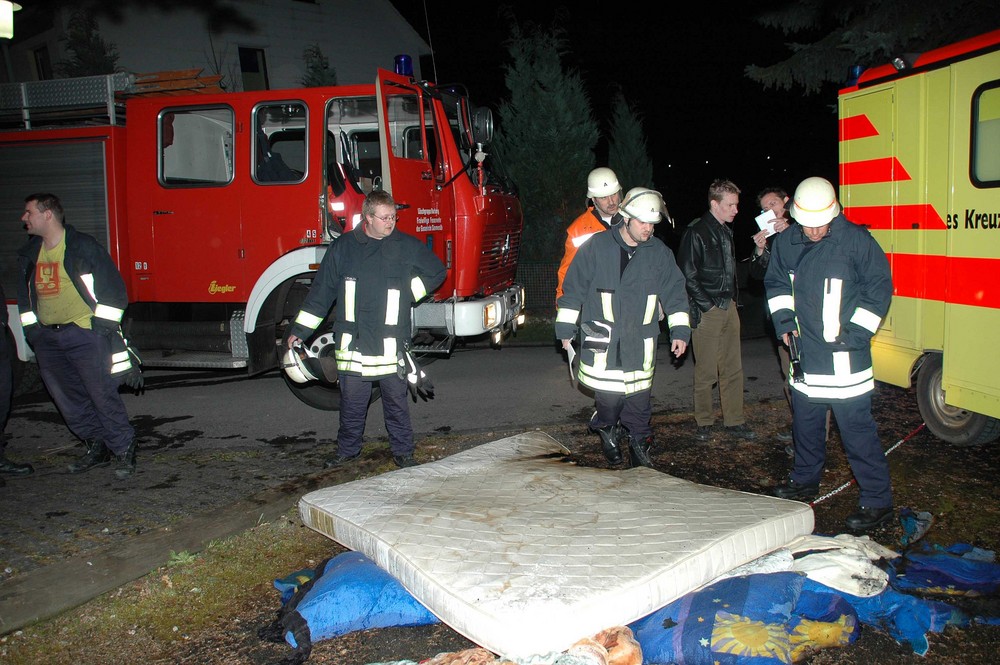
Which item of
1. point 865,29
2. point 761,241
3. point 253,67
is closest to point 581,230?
point 761,241

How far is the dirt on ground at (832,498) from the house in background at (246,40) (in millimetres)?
14550

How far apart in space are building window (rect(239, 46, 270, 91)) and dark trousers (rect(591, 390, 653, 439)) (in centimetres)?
1850

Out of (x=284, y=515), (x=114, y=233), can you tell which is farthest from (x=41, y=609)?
(x=114, y=233)

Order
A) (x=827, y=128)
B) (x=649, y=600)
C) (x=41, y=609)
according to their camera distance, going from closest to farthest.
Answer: (x=649, y=600) < (x=41, y=609) < (x=827, y=128)

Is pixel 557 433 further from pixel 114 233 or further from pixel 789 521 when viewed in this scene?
pixel 114 233

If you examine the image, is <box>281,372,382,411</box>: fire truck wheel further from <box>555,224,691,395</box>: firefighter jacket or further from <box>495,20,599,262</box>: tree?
<box>495,20,599,262</box>: tree

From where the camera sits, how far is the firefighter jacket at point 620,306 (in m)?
5.05

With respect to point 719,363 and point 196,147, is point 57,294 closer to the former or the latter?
point 196,147

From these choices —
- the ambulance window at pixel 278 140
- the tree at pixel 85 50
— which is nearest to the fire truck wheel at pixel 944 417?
the ambulance window at pixel 278 140

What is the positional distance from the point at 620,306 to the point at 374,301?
1.65 m

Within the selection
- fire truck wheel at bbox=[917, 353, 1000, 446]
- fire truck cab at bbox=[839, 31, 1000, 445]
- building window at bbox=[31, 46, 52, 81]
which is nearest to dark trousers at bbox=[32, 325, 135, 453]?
fire truck cab at bbox=[839, 31, 1000, 445]

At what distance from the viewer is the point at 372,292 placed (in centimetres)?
521

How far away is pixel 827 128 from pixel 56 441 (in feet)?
58.0

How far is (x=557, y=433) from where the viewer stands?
249 inches
